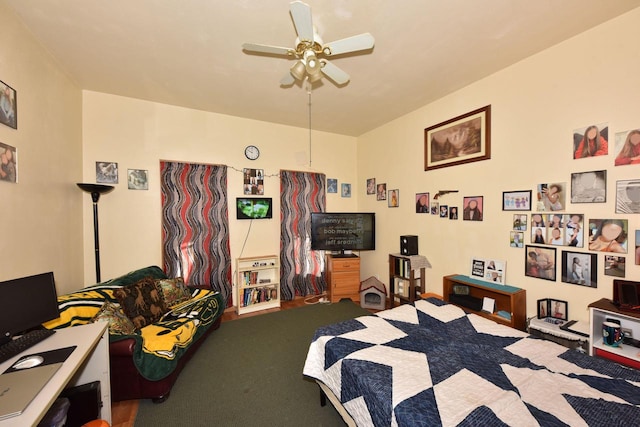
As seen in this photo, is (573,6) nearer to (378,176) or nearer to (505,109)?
(505,109)

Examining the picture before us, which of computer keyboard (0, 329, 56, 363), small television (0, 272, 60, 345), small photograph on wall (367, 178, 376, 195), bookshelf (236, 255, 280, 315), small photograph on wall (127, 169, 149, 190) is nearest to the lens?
computer keyboard (0, 329, 56, 363)

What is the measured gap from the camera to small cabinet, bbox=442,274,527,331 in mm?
2318

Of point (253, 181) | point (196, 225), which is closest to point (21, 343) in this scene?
point (196, 225)

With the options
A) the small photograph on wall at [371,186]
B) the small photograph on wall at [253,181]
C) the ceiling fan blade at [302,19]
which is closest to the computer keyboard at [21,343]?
the ceiling fan blade at [302,19]

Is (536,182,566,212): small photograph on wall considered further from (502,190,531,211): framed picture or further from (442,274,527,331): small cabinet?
(442,274,527,331): small cabinet

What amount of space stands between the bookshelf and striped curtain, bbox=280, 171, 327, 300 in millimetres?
196

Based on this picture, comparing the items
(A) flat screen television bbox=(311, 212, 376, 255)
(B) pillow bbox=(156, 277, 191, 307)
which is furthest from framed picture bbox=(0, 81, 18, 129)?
(A) flat screen television bbox=(311, 212, 376, 255)

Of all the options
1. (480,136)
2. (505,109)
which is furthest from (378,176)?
(505,109)

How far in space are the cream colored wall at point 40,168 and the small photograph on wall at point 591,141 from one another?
14.2 ft

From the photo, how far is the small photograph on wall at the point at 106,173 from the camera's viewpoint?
3.00 m

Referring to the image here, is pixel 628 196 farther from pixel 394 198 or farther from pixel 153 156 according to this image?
pixel 153 156

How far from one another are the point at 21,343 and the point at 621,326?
3974mm

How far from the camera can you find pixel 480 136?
273 centimetres

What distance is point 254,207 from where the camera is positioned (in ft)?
12.8
